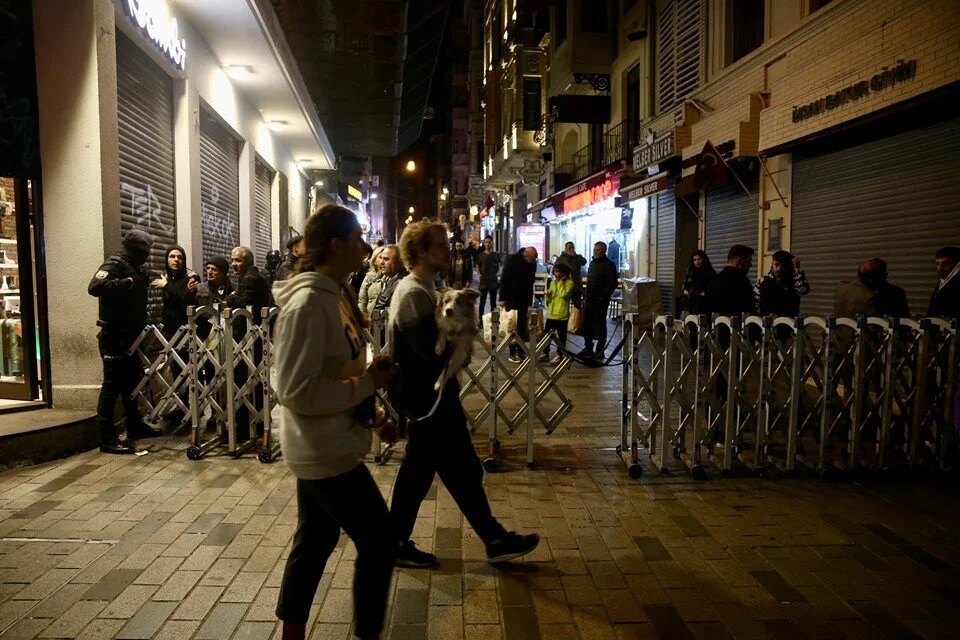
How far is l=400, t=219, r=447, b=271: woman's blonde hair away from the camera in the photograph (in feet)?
11.9

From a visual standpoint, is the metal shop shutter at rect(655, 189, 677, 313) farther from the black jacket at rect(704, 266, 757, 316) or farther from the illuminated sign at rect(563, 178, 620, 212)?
the black jacket at rect(704, 266, 757, 316)

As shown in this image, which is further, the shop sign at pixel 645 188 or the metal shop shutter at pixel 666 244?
the metal shop shutter at pixel 666 244

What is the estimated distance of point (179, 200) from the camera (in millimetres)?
9281

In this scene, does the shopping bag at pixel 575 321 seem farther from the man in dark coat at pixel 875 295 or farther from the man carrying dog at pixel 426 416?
the man carrying dog at pixel 426 416

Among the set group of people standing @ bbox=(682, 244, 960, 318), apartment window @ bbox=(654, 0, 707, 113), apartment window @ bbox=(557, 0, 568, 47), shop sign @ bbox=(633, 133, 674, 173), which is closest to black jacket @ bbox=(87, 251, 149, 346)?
group of people standing @ bbox=(682, 244, 960, 318)

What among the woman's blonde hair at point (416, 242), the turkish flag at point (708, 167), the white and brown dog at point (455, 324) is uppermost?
the turkish flag at point (708, 167)

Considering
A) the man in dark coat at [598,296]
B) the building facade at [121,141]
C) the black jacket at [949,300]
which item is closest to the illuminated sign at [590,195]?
the man in dark coat at [598,296]

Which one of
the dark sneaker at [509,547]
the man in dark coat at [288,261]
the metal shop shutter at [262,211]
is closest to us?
the dark sneaker at [509,547]

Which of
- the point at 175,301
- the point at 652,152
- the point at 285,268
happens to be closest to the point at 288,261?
the point at 285,268

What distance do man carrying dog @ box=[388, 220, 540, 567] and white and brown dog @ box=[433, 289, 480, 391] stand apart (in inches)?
1.6

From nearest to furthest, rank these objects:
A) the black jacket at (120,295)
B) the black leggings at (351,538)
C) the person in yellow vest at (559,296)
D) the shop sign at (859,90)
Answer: the black leggings at (351,538) → the black jacket at (120,295) → the shop sign at (859,90) → the person in yellow vest at (559,296)

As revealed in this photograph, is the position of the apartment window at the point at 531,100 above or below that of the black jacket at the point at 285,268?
above

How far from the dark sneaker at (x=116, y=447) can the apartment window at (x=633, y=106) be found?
15.4 m

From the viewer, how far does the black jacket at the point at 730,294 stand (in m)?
6.86
